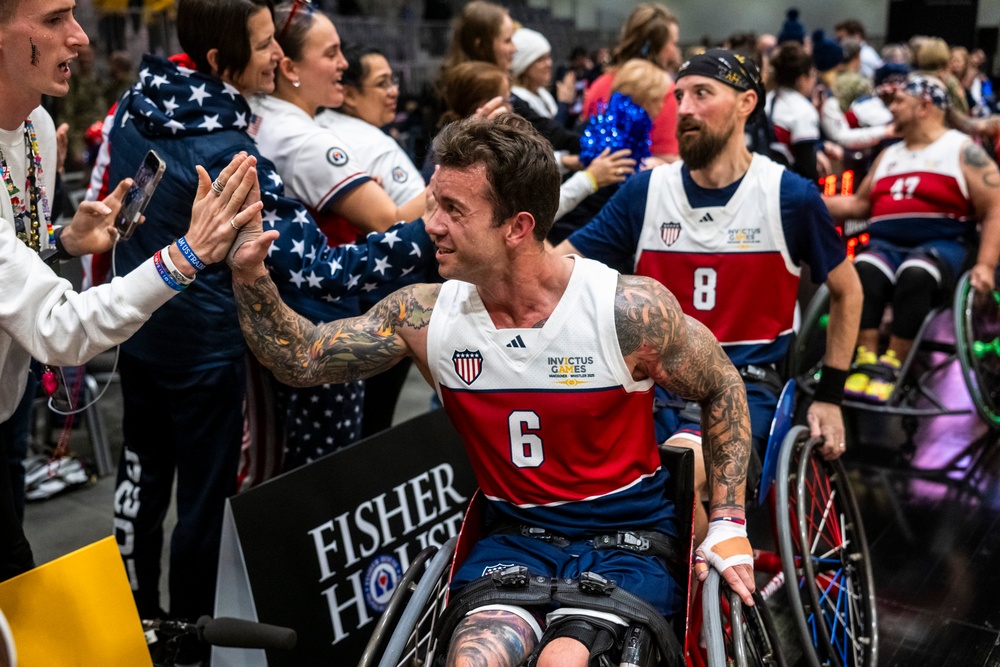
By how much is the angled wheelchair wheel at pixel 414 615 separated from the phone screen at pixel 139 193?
1.02 metres

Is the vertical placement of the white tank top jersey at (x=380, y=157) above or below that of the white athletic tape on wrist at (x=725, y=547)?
above

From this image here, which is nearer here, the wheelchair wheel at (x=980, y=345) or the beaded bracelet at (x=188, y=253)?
the beaded bracelet at (x=188, y=253)

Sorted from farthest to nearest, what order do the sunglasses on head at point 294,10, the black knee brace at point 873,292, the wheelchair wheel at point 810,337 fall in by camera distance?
the black knee brace at point 873,292 → the wheelchair wheel at point 810,337 → the sunglasses on head at point 294,10

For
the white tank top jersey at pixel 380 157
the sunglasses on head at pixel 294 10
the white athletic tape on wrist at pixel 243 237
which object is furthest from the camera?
the white tank top jersey at pixel 380 157

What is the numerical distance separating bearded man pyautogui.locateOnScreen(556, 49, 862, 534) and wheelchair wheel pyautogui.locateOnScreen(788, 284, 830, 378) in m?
1.26

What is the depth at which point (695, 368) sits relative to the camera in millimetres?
1987

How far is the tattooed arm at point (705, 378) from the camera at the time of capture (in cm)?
190

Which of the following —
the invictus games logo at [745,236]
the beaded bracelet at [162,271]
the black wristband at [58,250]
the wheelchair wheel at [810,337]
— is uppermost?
the beaded bracelet at [162,271]

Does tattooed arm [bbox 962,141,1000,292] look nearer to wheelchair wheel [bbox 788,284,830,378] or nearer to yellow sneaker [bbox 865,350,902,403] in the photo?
yellow sneaker [bbox 865,350,902,403]

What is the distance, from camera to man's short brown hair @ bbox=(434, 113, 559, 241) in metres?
1.87

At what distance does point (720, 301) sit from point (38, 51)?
183 centimetres

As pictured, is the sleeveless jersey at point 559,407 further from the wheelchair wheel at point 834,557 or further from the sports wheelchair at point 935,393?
the sports wheelchair at point 935,393

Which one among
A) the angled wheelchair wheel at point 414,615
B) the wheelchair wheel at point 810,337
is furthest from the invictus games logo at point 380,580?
the wheelchair wheel at point 810,337

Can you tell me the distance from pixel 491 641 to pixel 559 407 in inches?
18.2
